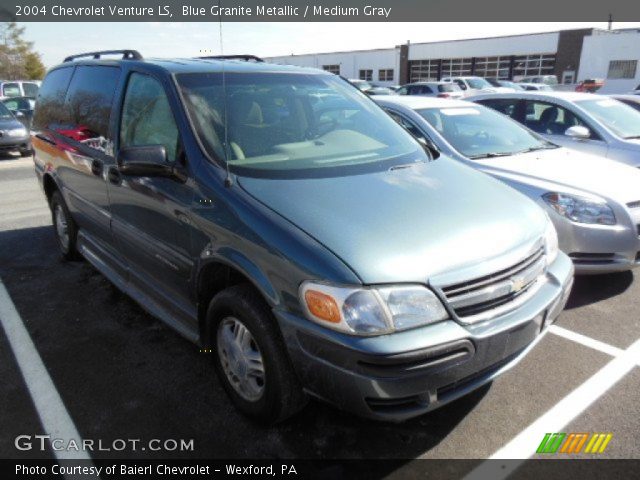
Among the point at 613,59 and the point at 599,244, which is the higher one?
the point at 613,59

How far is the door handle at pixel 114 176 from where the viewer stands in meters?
3.37

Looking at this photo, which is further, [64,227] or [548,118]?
[548,118]

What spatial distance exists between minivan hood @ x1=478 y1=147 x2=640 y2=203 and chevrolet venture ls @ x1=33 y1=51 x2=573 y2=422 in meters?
1.46

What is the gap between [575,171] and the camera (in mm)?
4477

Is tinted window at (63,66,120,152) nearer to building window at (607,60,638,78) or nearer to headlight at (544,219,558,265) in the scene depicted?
headlight at (544,219,558,265)

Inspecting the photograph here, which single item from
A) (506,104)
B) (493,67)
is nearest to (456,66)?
(493,67)

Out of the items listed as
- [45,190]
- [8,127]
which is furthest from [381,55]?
[45,190]

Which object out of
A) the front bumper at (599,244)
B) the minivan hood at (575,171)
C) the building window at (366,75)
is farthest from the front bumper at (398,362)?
the building window at (366,75)

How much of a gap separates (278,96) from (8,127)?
11.7 metres


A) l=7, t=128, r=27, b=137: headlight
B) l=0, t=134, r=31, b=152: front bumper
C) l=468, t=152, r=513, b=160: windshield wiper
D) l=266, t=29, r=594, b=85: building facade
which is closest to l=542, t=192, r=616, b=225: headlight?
l=468, t=152, r=513, b=160: windshield wiper

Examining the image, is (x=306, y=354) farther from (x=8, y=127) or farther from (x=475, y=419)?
(x=8, y=127)

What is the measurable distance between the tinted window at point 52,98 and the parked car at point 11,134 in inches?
321

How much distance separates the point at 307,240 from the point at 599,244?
2.82 m

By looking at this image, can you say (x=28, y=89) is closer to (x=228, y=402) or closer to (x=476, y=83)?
(x=228, y=402)
